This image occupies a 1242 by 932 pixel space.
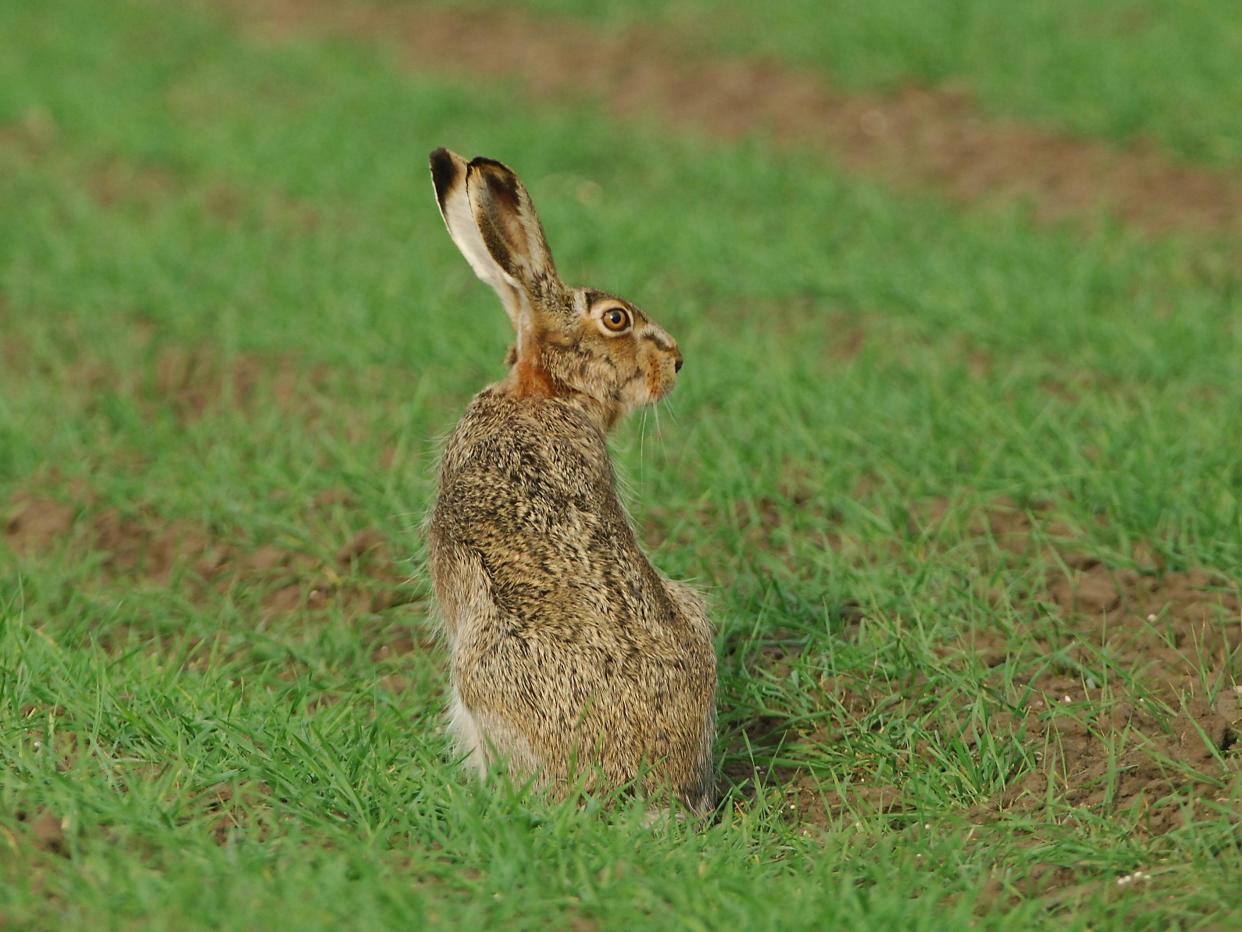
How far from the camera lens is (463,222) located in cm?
479

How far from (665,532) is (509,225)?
4.67 feet

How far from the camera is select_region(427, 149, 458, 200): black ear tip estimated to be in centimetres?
469

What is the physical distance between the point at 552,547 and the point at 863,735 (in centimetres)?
103

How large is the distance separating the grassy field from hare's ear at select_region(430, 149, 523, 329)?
35.1 inches

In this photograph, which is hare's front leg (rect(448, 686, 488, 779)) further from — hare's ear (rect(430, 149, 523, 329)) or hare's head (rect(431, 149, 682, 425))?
hare's ear (rect(430, 149, 523, 329))

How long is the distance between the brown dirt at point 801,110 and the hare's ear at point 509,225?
467 cm

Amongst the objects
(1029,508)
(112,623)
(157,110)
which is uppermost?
(157,110)

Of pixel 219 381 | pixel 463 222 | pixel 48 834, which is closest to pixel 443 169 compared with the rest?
A: pixel 463 222

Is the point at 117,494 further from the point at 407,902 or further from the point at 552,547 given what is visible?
the point at 407,902

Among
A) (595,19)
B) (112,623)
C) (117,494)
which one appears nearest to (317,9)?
(595,19)

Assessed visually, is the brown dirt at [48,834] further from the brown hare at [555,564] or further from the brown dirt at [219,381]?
the brown dirt at [219,381]

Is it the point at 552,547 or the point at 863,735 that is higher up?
the point at 552,547

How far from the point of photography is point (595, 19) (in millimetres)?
12414

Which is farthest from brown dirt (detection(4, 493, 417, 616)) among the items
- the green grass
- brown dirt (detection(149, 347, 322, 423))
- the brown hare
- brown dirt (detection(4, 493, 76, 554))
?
the green grass
